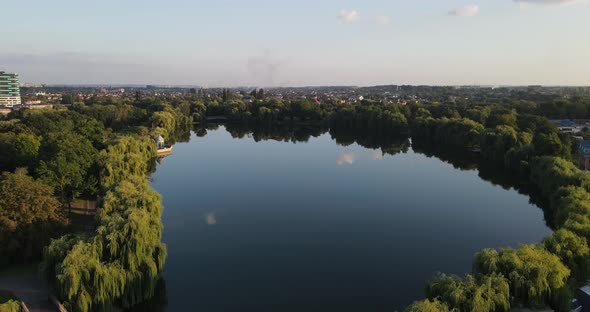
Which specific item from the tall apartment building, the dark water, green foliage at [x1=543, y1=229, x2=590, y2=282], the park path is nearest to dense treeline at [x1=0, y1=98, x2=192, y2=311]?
the park path

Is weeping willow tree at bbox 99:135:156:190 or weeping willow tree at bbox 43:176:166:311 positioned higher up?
weeping willow tree at bbox 99:135:156:190

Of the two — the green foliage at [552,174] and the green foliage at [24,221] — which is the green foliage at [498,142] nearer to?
the green foliage at [552,174]

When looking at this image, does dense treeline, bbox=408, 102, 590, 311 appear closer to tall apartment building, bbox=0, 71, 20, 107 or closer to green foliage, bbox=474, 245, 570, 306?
green foliage, bbox=474, 245, 570, 306

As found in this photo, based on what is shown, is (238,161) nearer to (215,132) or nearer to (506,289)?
(215,132)

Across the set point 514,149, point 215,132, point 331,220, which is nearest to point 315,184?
point 331,220

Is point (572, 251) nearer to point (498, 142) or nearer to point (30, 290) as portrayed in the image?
point (30, 290)

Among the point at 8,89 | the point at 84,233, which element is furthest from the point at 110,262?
the point at 8,89
